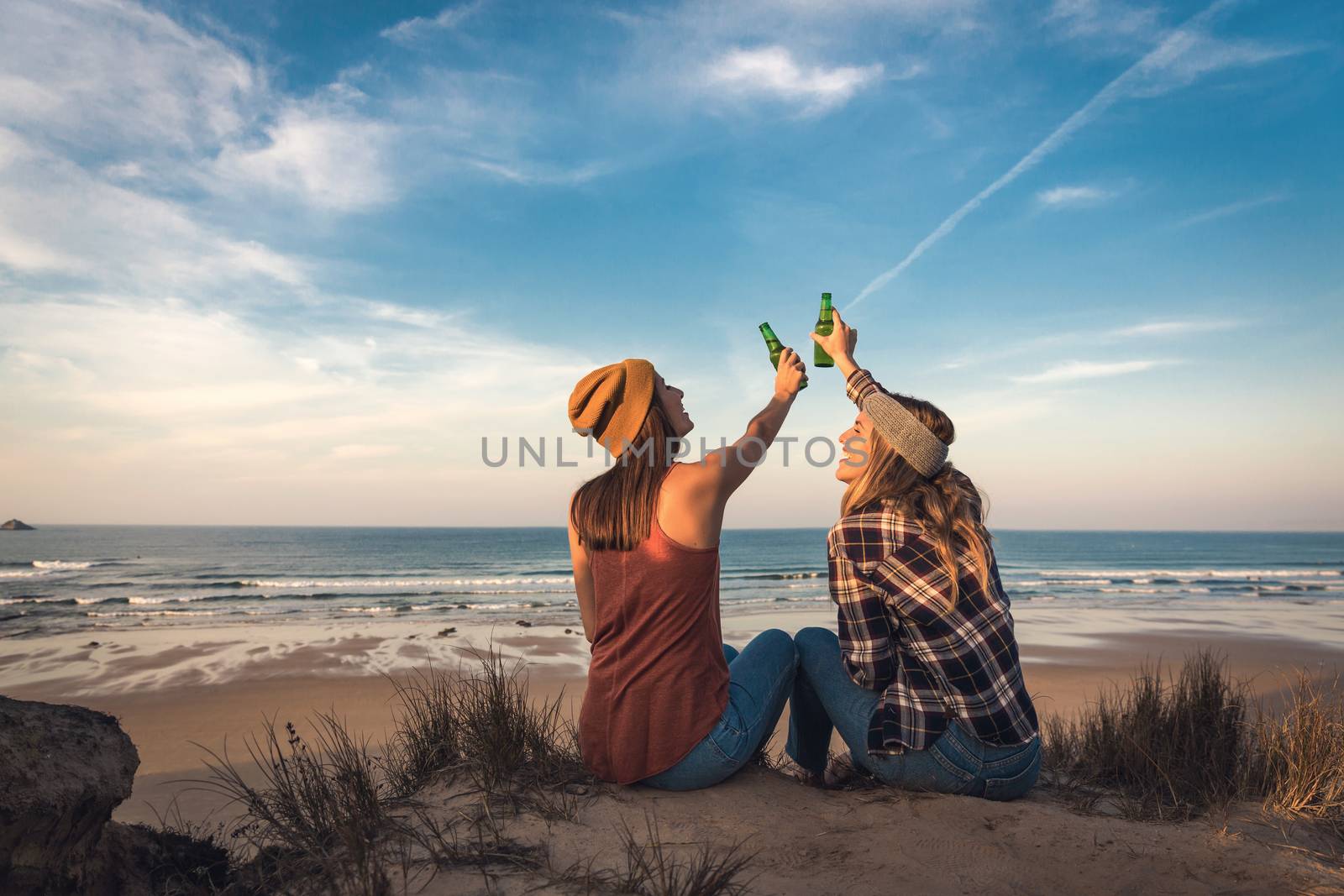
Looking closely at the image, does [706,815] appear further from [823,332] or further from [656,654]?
[823,332]

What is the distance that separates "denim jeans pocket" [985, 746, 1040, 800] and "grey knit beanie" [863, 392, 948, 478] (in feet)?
3.76

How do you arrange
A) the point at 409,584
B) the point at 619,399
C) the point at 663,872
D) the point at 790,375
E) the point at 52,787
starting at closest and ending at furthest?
the point at 663,872, the point at 52,787, the point at 619,399, the point at 790,375, the point at 409,584

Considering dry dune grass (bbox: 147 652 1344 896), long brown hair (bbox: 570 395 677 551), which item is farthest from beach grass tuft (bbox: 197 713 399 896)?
long brown hair (bbox: 570 395 677 551)

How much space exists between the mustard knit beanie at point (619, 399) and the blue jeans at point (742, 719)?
89 centimetres

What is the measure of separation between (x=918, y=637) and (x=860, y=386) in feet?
3.23

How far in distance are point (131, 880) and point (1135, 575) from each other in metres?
35.0

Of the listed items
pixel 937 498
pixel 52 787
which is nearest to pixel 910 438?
pixel 937 498

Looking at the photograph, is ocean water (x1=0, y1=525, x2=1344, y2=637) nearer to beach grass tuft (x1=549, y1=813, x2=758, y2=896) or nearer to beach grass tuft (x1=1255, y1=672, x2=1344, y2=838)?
beach grass tuft (x1=1255, y1=672, x2=1344, y2=838)

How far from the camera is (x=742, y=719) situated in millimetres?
2807

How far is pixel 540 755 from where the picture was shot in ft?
10.1

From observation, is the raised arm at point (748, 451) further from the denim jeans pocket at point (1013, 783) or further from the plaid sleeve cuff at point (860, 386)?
the denim jeans pocket at point (1013, 783)

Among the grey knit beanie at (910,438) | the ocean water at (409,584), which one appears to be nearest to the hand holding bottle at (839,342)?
the grey knit beanie at (910,438)

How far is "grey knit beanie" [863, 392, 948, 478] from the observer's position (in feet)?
9.20

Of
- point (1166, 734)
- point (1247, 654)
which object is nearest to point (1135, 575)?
point (1247, 654)
